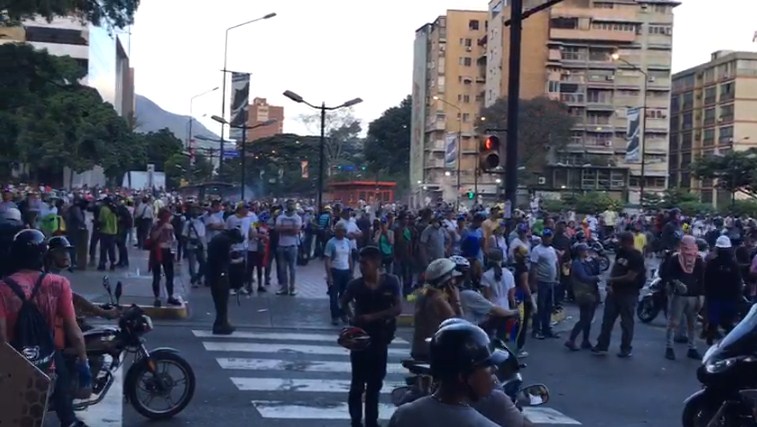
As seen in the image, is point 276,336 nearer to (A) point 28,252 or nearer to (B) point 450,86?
(A) point 28,252

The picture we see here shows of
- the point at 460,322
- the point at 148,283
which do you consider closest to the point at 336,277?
the point at 148,283

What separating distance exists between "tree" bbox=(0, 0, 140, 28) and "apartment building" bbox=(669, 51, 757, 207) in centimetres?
7315

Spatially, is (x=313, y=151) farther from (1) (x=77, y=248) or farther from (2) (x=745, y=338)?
(2) (x=745, y=338)

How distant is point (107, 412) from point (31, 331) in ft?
10.8

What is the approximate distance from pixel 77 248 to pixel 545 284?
11688 mm

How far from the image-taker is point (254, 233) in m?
21.5

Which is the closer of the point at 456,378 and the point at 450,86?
the point at 456,378

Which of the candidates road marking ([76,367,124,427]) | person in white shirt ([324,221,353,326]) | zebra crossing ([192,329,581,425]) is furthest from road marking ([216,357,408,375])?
person in white shirt ([324,221,353,326])

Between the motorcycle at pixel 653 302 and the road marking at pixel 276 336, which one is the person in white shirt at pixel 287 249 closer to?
the road marking at pixel 276 336

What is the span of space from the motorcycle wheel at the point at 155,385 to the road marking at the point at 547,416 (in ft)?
10.9

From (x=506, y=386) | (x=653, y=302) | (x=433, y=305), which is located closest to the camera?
(x=506, y=386)

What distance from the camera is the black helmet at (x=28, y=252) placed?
6969 millimetres

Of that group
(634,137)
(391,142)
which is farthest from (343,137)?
(634,137)

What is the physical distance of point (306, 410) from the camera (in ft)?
34.8
